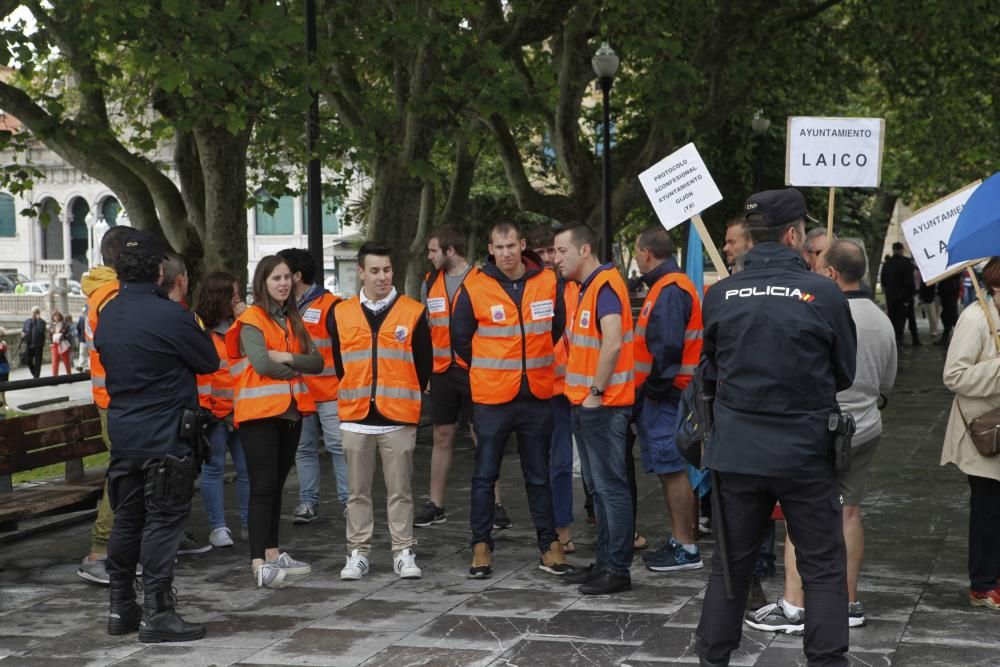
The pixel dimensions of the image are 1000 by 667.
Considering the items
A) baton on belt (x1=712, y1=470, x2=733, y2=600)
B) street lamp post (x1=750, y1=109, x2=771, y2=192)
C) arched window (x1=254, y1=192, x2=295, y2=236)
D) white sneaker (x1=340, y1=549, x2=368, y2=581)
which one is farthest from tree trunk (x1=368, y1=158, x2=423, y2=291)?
arched window (x1=254, y1=192, x2=295, y2=236)

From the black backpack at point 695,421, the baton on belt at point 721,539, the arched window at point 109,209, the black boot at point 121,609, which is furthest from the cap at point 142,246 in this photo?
the arched window at point 109,209

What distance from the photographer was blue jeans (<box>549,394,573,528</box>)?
28.0 feet

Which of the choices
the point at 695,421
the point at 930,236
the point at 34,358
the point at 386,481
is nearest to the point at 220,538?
the point at 386,481

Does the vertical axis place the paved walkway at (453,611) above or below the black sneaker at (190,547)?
below

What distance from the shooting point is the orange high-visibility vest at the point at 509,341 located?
26.0 feet

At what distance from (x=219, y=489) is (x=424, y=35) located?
22.2 ft

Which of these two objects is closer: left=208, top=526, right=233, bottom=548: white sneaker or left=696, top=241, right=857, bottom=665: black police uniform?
left=696, top=241, right=857, bottom=665: black police uniform

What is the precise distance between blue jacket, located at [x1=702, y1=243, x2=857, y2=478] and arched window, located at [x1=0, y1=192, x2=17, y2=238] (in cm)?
8132

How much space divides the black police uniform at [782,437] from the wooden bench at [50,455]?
4.70 meters

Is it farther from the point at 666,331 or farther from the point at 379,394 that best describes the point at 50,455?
the point at 666,331

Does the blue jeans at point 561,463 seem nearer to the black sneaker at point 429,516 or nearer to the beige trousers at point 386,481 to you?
the beige trousers at point 386,481

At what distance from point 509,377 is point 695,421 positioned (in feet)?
6.89

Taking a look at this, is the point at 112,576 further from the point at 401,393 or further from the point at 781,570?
the point at 781,570

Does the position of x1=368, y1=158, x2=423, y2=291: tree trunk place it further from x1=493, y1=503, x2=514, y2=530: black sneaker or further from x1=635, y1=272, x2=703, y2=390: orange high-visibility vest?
x1=635, y1=272, x2=703, y2=390: orange high-visibility vest
